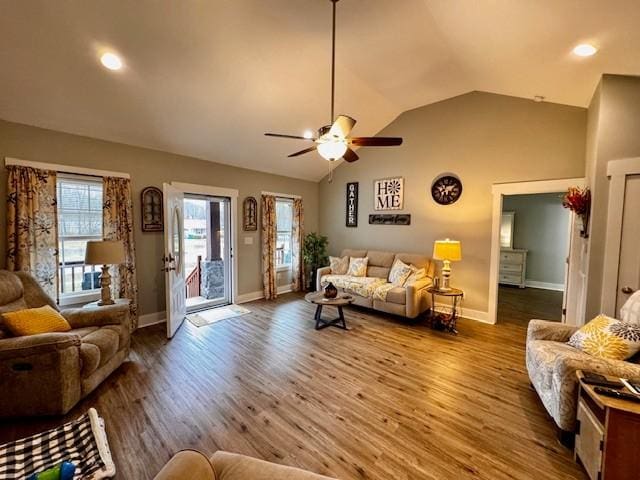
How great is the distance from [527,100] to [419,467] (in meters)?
4.54

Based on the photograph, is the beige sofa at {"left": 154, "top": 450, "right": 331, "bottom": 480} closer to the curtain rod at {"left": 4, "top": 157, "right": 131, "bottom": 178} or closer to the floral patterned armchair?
the floral patterned armchair

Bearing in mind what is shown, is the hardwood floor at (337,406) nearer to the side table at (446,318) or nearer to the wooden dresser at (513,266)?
the side table at (446,318)

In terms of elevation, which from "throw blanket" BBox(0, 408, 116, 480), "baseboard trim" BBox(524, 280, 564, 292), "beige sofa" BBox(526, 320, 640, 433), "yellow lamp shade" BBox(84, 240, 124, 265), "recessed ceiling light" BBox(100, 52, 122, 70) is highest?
"recessed ceiling light" BBox(100, 52, 122, 70)

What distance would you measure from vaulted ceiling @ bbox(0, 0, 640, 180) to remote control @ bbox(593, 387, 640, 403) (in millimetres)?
2491

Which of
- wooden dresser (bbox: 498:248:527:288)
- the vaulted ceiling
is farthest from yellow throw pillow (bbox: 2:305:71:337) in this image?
wooden dresser (bbox: 498:248:527:288)

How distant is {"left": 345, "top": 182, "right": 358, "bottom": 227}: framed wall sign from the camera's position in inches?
227

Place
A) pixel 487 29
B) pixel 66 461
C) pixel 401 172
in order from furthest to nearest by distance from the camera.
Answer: pixel 401 172
pixel 487 29
pixel 66 461

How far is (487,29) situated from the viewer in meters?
2.40

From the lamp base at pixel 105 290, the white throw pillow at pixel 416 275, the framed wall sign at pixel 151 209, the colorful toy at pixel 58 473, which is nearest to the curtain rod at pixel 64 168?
the framed wall sign at pixel 151 209

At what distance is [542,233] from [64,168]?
28.9 feet

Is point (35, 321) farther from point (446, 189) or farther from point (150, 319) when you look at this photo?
point (446, 189)

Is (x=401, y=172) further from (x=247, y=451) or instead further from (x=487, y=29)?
(x=247, y=451)

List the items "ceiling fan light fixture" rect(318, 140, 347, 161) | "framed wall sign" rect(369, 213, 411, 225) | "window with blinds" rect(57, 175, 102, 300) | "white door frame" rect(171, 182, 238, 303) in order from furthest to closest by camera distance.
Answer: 1. "framed wall sign" rect(369, 213, 411, 225)
2. "white door frame" rect(171, 182, 238, 303)
3. "window with blinds" rect(57, 175, 102, 300)
4. "ceiling fan light fixture" rect(318, 140, 347, 161)

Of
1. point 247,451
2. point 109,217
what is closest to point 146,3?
point 109,217
